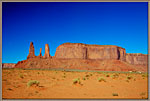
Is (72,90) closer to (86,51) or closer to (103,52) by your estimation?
(86,51)

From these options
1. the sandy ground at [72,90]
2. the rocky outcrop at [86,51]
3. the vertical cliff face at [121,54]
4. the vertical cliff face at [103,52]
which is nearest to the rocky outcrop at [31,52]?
the rocky outcrop at [86,51]

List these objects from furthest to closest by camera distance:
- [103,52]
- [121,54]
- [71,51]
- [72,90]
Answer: [121,54] < [103,52] < [71,51] < [72,90]

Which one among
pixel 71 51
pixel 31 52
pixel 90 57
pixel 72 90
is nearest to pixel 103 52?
pixel 90 57

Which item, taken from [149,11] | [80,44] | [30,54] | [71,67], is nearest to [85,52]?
[80,44]

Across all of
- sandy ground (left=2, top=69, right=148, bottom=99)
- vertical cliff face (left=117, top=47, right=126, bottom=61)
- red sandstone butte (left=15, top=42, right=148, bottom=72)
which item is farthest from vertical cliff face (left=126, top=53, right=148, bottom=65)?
sandy ground (left=2, top=69, right=148, bottom=99)

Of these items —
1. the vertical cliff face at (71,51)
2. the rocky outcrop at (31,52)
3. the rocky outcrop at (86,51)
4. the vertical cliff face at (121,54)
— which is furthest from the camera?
the vertical cliff face at (121,54)

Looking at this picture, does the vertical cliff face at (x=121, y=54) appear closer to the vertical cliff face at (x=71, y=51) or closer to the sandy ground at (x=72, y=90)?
the vertical cliff face at (x=71, y=51)

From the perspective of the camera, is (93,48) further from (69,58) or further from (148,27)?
(148,27)

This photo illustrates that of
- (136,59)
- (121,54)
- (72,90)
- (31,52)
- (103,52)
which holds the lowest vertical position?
(72,90)
